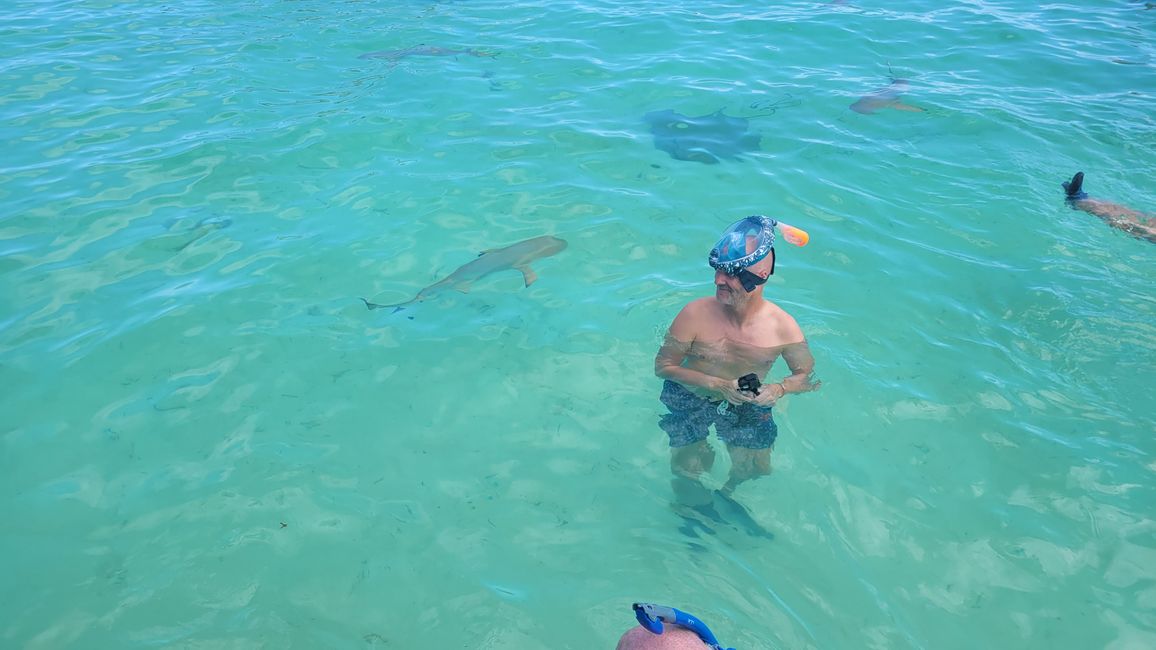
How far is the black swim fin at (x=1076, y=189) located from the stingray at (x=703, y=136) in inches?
133

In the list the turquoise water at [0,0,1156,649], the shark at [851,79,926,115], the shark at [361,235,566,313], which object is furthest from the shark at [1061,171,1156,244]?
the shark at [361,235,566,313]

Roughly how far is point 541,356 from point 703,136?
463cm

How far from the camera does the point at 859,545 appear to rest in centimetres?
463

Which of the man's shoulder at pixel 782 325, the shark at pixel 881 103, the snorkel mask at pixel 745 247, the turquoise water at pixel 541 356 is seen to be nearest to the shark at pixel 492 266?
the turquoise water at pixel 541 356

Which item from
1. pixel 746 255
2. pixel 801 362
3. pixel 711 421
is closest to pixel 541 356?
pixel 711 421

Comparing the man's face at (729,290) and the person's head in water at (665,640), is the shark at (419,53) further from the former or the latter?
the person's head in water at (665,640)

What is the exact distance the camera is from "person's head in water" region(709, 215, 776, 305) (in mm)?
4102

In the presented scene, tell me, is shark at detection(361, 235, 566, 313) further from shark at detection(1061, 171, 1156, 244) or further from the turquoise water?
shark at detection(1061, 171, 1156, 244)

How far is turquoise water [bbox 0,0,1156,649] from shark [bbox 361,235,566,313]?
177 mm

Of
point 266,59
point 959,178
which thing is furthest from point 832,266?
point 266,59

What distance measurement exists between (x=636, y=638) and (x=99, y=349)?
Answer: 5.79 metres

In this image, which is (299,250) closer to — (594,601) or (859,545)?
(594,601)

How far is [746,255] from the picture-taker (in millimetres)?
4102

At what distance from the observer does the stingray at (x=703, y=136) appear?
352 inches
